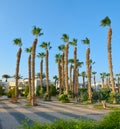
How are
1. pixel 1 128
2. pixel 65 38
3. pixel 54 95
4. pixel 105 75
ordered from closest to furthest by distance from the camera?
1. pixel 1 128
2. pixel 65 38
3. pixel 54 95
4. pixel 105 75

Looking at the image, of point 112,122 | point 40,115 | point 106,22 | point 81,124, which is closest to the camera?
point 81,124

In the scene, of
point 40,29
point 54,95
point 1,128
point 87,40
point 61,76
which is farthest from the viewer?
point 54,95

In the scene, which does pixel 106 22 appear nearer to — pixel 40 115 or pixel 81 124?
pixel 40 115

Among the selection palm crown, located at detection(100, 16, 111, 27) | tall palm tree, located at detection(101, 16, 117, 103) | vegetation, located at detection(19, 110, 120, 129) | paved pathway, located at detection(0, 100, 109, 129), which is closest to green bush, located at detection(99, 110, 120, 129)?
vegetation, located at detection(19, 110, 120, 129)

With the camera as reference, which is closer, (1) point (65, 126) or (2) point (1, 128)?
(1) point (65, 126)

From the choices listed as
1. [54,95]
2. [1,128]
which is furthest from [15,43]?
[1,128]

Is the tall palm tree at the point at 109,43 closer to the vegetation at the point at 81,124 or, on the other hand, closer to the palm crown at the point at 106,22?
the palm crown at the point at 106,22

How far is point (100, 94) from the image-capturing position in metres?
57.4

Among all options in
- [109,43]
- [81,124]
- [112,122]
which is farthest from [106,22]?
[81,124]

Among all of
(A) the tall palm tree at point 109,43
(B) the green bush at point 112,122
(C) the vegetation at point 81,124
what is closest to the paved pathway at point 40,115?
(B) the green bush at point 112,122

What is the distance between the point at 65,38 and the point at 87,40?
412 inches

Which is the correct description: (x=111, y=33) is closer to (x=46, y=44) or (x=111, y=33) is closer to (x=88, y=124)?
(x=46, y=44)

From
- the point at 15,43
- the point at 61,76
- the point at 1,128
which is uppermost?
the point at 15,43

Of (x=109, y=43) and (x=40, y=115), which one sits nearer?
(x=40, y=115)
